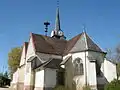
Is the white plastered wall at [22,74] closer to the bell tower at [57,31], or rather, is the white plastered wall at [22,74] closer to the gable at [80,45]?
the gable at [80,45]

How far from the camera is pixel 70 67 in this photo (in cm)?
2888

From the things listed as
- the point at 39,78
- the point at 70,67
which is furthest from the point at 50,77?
the point at 70,67

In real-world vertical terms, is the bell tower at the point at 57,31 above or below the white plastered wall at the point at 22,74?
above

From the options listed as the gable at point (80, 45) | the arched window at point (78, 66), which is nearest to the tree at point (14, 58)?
the gable at point (80, 45)

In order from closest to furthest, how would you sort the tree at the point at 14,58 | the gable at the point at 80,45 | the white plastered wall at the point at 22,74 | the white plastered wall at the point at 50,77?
the white plastered wall at the point at 50,77
the gable at the point at 80,45
the white plastered wall at the point at 22,74
the tree at the point at 14,58

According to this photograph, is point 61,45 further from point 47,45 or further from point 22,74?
point 22,74

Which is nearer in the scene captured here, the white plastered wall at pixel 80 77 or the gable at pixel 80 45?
the white plastered wall at pixel 80 77

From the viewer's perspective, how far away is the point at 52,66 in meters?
27.3

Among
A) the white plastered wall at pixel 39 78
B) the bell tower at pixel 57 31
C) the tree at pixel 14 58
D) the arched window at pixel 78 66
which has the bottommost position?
the white plastered wall at pixel 39 78

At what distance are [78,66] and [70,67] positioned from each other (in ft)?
3.99

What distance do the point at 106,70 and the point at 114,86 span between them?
745cm

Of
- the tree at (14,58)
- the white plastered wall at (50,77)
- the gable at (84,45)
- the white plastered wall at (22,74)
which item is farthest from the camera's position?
the tree at (14,58)

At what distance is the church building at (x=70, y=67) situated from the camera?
26.8 metres

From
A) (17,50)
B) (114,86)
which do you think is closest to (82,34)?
(114,86)
